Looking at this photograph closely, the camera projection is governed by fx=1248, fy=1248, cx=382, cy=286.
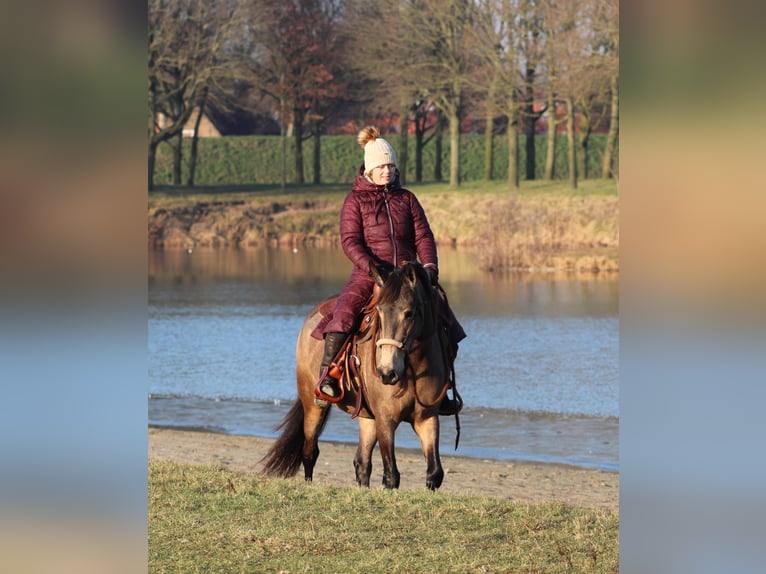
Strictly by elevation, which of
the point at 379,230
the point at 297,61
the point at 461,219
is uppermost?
the point at 297,61

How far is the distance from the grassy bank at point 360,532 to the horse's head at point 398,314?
0.87m

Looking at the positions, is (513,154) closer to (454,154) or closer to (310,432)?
(454,154)

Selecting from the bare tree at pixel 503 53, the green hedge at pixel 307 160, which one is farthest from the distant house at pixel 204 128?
the bare tree at pixel 503 53

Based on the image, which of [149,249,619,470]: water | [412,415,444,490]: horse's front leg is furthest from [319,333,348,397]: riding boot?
[149,249,619,470]: water

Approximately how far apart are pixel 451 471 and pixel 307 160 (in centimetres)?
5478

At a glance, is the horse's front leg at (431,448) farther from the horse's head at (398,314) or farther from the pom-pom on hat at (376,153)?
the pom-pom on hat at (376,153)

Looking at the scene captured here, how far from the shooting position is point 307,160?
66.4 m

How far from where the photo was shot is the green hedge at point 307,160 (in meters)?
64.3

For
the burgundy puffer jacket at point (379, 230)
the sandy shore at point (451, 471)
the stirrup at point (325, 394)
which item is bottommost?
the sandy shore at point (451, 471)

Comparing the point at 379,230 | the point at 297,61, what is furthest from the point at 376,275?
the point at 297,61
